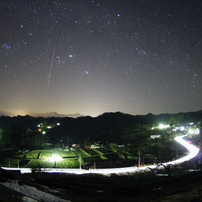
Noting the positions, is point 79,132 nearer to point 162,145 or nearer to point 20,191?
point 162,145

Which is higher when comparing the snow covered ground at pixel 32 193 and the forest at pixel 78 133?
the snow covered ground at pixel 32 193

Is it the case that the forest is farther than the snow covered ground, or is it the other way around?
the forest

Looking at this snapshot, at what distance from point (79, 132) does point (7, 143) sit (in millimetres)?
55202

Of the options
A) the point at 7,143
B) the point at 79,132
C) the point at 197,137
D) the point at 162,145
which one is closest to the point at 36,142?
the point at 7,143

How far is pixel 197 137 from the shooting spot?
59.3 m

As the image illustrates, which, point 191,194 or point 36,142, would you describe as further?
point 36,142

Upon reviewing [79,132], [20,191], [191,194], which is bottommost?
[79,132]

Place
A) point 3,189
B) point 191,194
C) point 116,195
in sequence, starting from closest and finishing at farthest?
point 3,189 < point 191,194 < point 116,195

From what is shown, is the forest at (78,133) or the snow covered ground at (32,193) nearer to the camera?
the snow covered ground at (32,193)

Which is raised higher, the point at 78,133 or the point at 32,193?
the point at 32,193

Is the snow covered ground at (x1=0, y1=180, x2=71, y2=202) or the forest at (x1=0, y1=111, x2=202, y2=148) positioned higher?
the snow covered ground at (x1=0, y1=180, x2=71, y2=202)

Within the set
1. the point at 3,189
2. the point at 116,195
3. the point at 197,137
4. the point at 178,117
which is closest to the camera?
the point at 3,189

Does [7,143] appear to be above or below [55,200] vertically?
below

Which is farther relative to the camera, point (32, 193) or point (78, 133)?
point (78, 133)
